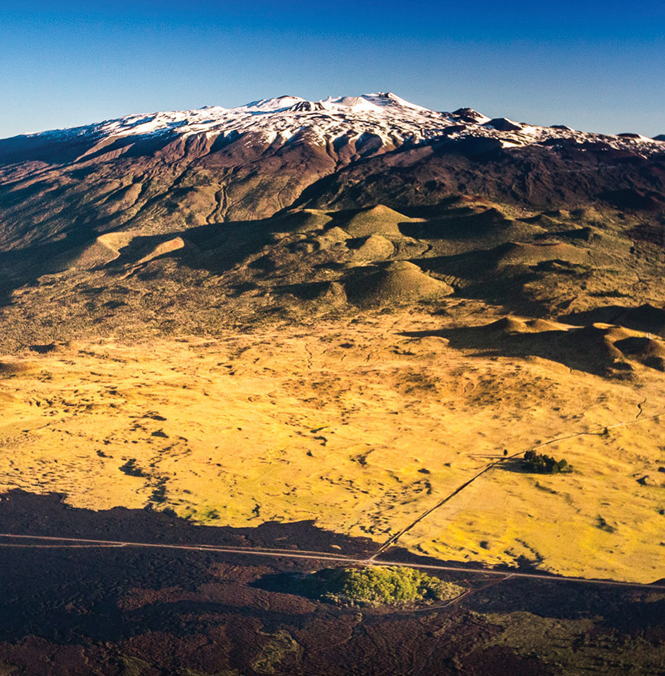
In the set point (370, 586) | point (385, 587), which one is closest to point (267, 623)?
point (370, 586)

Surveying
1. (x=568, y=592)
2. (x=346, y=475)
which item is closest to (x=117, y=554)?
(x=346, y=475)

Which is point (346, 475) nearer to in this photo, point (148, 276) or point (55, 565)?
point (55, 565)

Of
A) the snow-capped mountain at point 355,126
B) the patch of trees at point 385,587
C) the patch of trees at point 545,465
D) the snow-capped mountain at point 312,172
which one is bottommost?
the patch of trees at point 545,465

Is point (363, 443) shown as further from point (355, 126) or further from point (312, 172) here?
point (355, 126)

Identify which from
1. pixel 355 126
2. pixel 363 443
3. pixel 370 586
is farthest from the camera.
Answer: pixel 355 126

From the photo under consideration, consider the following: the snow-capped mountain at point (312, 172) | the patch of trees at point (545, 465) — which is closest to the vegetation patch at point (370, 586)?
the patch of trees at point (545, 465)

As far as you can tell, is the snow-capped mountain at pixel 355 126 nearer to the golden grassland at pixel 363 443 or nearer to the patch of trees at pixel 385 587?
the golden grassland at pixel 363 443
